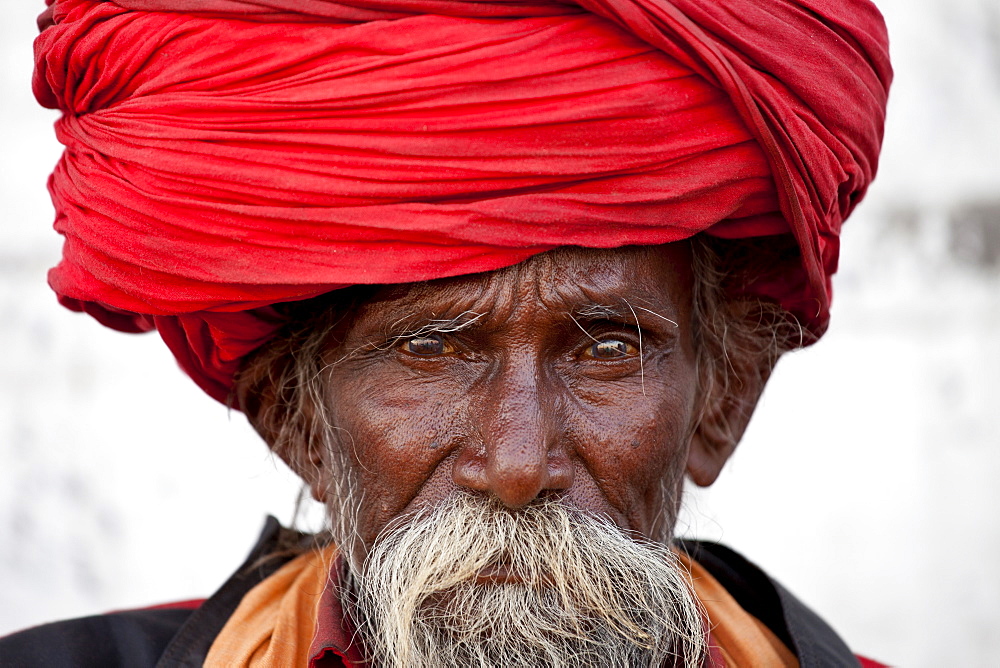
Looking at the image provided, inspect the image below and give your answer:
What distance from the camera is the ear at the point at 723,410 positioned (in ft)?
6.63

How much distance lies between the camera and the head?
Result: 5.22 ft

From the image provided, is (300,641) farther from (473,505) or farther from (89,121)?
(89,121)

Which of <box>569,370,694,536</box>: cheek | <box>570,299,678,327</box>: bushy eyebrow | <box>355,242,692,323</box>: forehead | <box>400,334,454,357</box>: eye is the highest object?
<box>355,242,692,323</box>: forehead

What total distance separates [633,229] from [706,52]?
267 mm

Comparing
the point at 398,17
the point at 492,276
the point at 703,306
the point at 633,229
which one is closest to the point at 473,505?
the point at 492,276

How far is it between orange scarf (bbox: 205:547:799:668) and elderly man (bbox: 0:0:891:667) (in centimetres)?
1

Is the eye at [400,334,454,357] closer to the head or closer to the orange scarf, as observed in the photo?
the head

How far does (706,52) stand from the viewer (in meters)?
1.51

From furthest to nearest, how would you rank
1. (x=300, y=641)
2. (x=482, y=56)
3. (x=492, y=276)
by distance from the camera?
1. (x=300, y=641)
2. (x=492, y=276)
3. (x=482, y=56)

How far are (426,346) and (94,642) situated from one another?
84cm

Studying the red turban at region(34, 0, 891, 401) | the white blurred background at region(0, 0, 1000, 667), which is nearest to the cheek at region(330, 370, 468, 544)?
the red turban at region(34, 0, 891, 401)

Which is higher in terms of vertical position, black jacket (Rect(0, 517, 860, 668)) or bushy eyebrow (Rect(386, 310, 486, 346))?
bushy eyebrow (Rect(386, 310, 486, 346))

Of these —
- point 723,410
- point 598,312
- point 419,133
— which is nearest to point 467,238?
point 419,133

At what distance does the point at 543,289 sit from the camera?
1.61 meters
